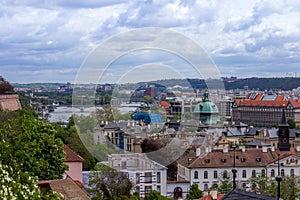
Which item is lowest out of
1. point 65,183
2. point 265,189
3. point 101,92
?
point 265,189

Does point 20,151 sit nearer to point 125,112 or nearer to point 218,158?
point 125,112

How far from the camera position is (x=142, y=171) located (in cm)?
3562

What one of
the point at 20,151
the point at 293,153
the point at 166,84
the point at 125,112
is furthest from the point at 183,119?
the point at 20,151

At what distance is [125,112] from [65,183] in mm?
17296

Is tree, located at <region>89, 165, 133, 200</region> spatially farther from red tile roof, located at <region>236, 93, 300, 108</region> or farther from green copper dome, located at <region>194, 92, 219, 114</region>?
red tile roof, located at <region>236, 93, 300, 108</region>

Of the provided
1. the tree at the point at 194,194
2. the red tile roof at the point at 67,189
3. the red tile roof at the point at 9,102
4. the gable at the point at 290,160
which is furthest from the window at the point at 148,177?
the red tile roof at the point at 9,102

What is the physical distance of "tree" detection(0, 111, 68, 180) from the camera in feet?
70.9

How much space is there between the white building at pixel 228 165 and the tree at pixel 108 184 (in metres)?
11.9

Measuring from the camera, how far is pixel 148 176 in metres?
36.2

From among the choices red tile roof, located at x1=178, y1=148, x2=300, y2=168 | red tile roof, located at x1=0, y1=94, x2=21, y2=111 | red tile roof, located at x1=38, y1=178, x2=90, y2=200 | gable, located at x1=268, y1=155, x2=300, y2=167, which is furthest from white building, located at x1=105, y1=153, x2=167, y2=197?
red tile roof, located at x1=0, y1=94, x2=21, y2=111

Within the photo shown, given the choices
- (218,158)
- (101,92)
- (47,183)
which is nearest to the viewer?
(47,183)

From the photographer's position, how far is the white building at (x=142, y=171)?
1377 inches

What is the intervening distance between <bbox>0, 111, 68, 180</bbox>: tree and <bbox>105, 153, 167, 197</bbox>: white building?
11645mm

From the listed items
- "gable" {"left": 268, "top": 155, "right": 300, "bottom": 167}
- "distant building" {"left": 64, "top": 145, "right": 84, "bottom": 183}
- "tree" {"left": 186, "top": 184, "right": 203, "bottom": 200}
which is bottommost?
"tree" {"left": 186, "top": 184, "right": 203, "bottom": 200}
